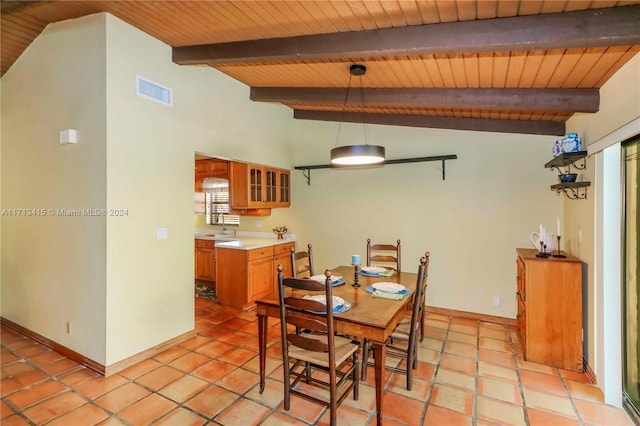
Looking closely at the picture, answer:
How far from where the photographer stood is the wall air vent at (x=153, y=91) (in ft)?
9.60

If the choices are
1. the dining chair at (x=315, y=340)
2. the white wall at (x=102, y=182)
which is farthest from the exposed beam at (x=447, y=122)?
the dining chair at (x=315, y=340)

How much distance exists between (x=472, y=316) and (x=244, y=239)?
3.63 m

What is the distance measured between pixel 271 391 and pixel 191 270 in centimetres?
169

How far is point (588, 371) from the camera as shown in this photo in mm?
2648

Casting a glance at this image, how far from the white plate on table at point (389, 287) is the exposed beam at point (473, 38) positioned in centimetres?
→ 177

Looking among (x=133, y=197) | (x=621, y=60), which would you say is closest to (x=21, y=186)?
(x=133, y=197)

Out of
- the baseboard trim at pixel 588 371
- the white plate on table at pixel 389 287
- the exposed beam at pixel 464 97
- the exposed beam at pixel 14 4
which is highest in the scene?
the exposed beam at pixel 14 4

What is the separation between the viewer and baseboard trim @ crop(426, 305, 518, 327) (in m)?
3.85

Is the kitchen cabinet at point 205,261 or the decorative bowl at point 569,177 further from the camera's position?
the kitchen cabinet at point 205,261

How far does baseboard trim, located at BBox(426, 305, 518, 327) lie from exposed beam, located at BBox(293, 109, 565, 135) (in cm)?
228

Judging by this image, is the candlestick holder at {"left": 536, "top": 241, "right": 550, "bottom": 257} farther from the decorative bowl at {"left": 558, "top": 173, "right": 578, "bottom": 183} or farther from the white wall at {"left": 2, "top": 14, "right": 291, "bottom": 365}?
the white wall at {"left": 2, "top": 14, "right": 291, "bottom": 365}

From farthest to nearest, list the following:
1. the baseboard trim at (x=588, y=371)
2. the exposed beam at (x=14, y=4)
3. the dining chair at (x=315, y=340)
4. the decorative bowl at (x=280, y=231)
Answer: the decorative bowl at (x=280, y=231)
the baseboard trim at (x=588, y=371)
the exposed beam at (x=14, y=4)
the dining chair at (x=315, y=340)

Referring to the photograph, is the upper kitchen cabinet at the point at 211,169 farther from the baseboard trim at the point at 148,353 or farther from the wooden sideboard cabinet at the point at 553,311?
the wooden sideboard cabinet at the point at 553,311

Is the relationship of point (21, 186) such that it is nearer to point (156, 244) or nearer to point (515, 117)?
point (156, 244)
